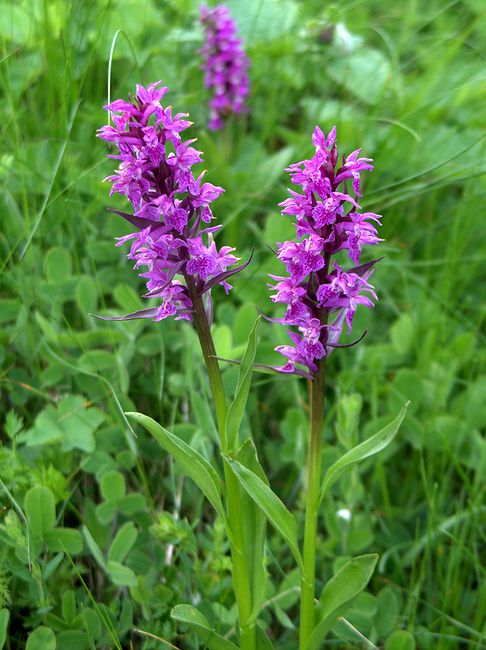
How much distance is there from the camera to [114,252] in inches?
108

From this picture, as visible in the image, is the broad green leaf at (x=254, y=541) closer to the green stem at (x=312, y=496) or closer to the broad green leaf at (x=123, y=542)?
the green stem at (x=312, y=496)

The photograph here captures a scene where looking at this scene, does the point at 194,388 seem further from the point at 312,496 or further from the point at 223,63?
the point at 223,63

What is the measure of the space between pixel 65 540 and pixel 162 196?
3.19 feet

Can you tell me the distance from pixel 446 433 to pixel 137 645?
1169 millimetres

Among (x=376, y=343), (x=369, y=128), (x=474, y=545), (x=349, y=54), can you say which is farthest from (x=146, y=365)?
(x=349, y=54)

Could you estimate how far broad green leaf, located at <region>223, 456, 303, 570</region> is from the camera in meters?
1.44

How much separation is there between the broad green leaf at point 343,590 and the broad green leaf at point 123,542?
21.1 inches

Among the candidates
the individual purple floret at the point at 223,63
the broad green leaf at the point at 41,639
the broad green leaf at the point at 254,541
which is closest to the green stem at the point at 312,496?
the broad green leaf at the point at 254,541

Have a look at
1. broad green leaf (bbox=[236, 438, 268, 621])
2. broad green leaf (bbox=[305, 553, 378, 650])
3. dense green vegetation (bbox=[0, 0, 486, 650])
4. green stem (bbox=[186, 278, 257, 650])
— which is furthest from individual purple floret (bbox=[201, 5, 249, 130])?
broad green leaf (bbox=[305, 553, 378, 650])

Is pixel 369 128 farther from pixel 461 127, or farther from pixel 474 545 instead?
pixel 474 545

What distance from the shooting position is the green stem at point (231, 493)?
58.8 inches

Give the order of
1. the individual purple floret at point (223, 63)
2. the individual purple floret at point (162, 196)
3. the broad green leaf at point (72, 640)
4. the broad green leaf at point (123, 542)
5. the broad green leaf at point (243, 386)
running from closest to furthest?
the individual purple floret at point (162, 196)
the broad green leaf at point (243, 386)
the broad green leaf at point (72, 640)
the broad green leaf at point (123, 542)
the individual purple floret at point (223, 63)

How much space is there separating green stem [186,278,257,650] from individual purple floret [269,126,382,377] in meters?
0.17

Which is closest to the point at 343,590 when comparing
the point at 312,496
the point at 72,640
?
the point at 312,496
